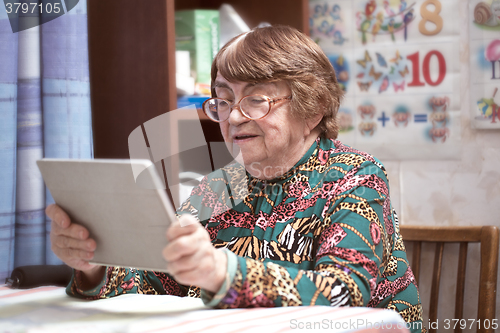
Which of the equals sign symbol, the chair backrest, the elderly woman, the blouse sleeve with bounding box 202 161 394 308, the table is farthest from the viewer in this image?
the equals sign symbol

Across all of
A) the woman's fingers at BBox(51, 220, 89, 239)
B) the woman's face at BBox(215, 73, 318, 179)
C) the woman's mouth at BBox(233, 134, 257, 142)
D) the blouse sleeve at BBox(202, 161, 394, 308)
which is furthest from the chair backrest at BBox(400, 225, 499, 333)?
the woman's fingers at BBox(51, 220, 89, 239)

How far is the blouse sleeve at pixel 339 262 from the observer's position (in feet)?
2.46

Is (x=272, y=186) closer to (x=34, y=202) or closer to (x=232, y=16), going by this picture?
(x=34, y=202)

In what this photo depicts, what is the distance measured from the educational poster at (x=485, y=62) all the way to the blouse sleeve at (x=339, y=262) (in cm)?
76

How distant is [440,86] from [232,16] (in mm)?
803

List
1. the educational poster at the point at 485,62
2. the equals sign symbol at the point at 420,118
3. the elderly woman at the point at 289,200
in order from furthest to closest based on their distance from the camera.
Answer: the equals sign symbol at the point at 420,118
the educational poster at the point at 485,62
the elderly woman at the point at 289,200

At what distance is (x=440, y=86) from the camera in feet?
5.50

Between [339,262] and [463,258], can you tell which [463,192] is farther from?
[339,262]

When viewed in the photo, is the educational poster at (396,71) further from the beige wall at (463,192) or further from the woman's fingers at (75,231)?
the woman's fingers at (75,231)

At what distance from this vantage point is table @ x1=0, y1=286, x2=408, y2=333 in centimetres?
64

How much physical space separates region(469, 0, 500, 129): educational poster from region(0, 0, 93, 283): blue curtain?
4.18ft

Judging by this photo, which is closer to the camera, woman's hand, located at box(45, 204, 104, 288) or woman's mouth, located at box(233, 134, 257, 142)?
woman's hand, located at box(45, 204, 104, 288)

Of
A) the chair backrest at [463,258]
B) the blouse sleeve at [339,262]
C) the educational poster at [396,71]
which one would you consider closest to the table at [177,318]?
the blouse sleeve at [339,262]

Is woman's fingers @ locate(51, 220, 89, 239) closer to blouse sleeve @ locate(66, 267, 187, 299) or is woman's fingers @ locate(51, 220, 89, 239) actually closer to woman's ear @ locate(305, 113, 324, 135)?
blouse sleeve @ locate(66, 267, 187, 299)
